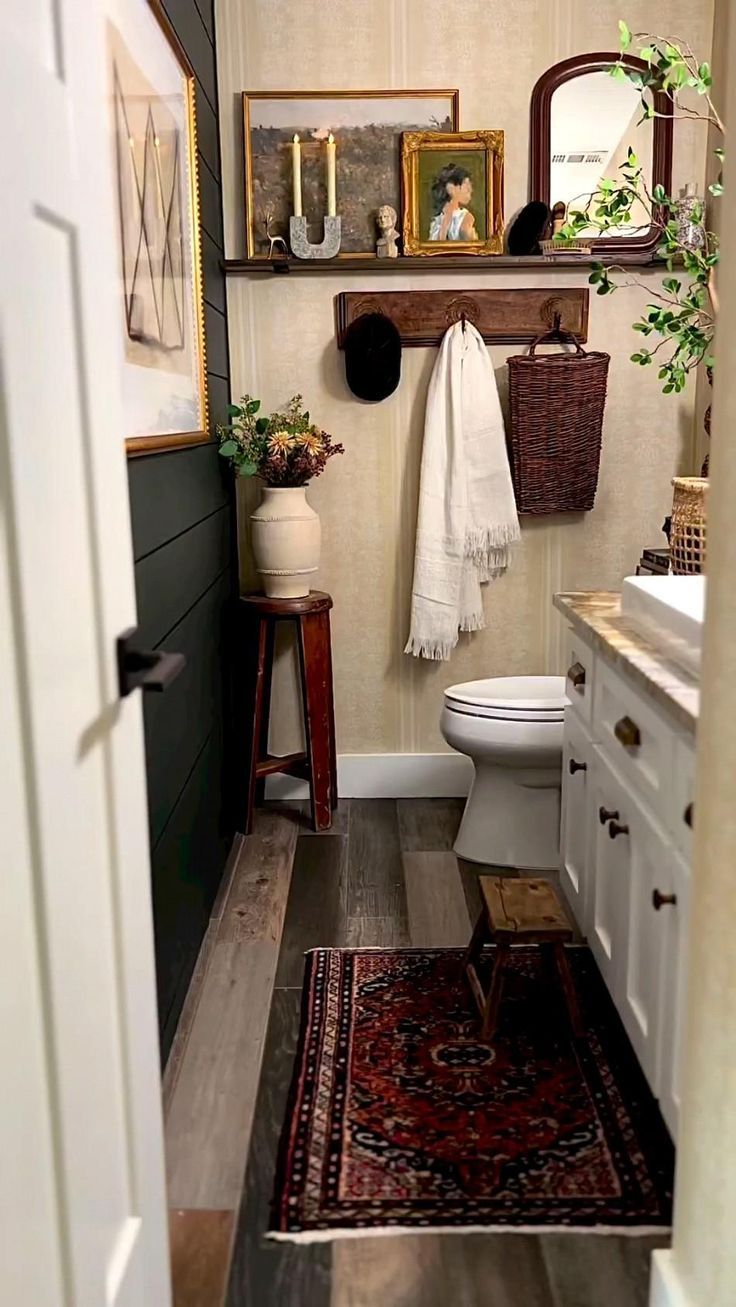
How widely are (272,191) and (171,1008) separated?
2339 millimetres

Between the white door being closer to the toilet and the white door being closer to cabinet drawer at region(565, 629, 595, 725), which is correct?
cabinet drawer at region(565, 629, 595, 725)

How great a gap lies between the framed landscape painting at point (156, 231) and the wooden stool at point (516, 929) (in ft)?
3.56

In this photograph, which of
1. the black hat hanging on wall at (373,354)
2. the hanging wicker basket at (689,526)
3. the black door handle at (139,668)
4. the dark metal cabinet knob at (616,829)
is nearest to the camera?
the black door handle at (139,668)

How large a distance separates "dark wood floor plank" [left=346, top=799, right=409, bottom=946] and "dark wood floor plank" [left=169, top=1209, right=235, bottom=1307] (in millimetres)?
999

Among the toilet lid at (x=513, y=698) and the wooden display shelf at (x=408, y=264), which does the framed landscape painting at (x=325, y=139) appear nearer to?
the wooden display shelf at (x=408, y=264)

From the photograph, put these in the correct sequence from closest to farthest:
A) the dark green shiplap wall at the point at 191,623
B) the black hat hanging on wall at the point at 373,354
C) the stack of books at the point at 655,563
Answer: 1. the dark green shiplap wall at the point at 191,623
2. the stack of books at the point at 655,563
3. the black hat hanging on wall at the point at 373,354

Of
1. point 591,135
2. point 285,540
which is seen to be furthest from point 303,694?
point 591,135

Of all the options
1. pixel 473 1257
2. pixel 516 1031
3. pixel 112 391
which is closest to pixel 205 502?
pixel 516 1031

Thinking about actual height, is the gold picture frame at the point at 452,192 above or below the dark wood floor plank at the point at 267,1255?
above

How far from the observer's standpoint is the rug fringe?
5.49ft

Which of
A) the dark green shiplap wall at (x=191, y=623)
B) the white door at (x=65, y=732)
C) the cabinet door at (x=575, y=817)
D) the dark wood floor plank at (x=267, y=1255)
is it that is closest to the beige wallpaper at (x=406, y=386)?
the dark green shiplap wall at (x=191, y=623)

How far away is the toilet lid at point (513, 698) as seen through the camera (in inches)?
→ 114

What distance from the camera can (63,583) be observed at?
1.05m

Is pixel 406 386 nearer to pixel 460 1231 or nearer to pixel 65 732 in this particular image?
pixel 460 1231
